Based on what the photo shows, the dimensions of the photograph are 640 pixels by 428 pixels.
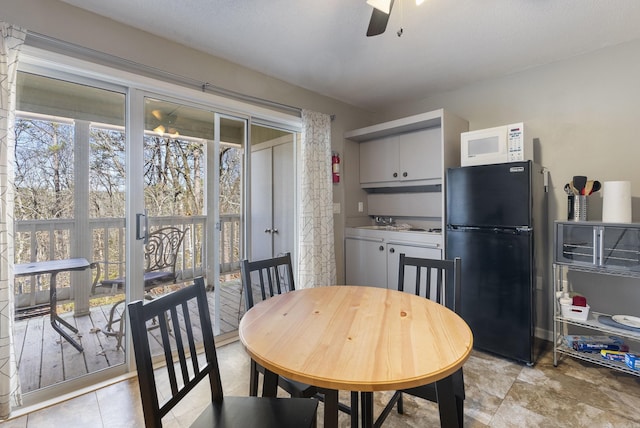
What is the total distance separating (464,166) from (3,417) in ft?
12.0

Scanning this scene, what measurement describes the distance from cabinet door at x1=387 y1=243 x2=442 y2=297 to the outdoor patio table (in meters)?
2.58

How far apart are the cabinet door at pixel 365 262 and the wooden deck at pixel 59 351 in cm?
235

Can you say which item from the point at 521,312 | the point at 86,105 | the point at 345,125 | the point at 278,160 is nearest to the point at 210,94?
the point at 86,105

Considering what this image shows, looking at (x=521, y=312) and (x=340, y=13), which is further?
(x=521, y=312)

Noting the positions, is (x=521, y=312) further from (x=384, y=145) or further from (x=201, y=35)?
(x=201, y=35)

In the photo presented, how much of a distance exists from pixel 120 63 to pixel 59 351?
2.01 meters

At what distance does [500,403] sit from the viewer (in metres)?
1.94

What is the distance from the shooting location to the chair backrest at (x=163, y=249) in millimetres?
2418

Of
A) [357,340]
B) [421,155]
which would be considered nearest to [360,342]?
[357,340]

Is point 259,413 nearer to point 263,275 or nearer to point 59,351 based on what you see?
point 263,275

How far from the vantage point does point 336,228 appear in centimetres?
368

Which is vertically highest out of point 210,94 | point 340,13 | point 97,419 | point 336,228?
point 340,13

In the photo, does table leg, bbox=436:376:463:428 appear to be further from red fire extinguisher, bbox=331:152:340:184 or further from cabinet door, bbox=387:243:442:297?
red fire extinguisher, bbox=331:152:340:184

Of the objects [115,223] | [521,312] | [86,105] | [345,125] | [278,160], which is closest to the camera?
[86,105]
